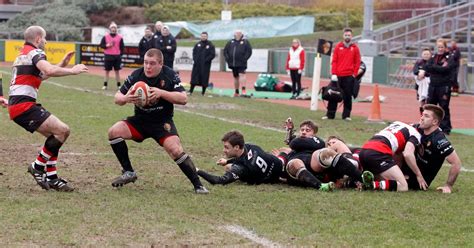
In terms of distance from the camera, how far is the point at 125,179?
9.56 metres

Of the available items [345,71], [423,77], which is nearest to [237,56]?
[345,71]

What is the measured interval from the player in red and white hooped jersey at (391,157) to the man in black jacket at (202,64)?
16420mm

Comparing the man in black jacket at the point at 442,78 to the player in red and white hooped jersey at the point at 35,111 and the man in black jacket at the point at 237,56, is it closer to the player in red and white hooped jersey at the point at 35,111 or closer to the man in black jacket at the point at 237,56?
the man in black jacket at the point at 237,56

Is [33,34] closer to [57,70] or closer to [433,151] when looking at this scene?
[57,70]

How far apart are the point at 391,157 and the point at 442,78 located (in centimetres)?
808

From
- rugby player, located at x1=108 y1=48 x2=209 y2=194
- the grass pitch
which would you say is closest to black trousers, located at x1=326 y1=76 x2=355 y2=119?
the grass pitch

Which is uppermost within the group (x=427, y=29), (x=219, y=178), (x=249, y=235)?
(x=427, y=29)

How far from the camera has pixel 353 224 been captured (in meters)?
8.00

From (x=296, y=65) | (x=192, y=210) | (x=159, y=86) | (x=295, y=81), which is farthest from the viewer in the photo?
(x=295, y=81)

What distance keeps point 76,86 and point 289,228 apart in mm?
20489

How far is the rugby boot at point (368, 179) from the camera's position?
9828 millimetres

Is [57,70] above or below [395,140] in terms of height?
above

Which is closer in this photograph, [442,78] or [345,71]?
[442,78]

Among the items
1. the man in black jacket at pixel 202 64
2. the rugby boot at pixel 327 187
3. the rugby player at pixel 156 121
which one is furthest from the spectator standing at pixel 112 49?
the rugby boot at pixel 327 187
